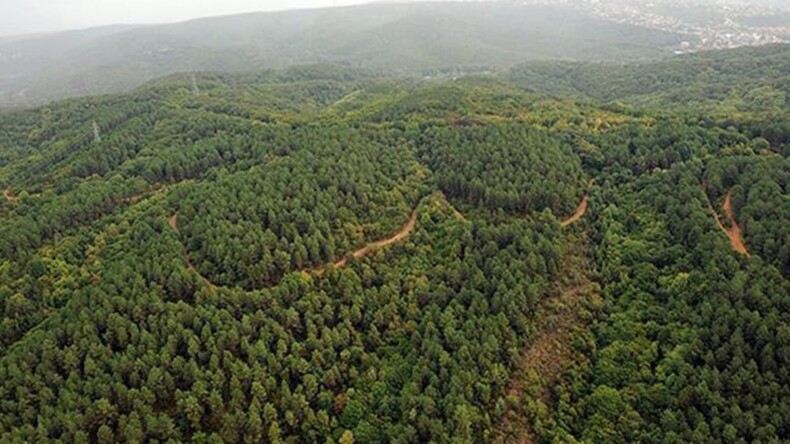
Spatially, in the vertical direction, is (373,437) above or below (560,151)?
below

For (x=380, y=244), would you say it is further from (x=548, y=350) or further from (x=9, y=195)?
(x=9, y=195)

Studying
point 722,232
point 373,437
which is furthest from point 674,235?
point 373,437

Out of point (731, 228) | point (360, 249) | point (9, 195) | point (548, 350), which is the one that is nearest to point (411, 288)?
point (360, 249)

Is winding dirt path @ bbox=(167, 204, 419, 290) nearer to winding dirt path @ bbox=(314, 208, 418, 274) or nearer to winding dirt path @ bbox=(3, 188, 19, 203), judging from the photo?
winding dirt path @ bbox=(314, 208, 418, 274)

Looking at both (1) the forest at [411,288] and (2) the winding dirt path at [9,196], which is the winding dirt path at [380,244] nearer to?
(1) the forest at [411,288]

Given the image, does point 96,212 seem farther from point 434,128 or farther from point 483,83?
point 483,83

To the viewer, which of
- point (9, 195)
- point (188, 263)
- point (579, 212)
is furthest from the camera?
point (9, 195)

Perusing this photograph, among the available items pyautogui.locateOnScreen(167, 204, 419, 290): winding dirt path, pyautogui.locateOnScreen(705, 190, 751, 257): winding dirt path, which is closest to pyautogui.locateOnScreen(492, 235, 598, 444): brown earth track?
pyautogui.locateOnScreen(705, 190, 751, 257): winding dirt path
